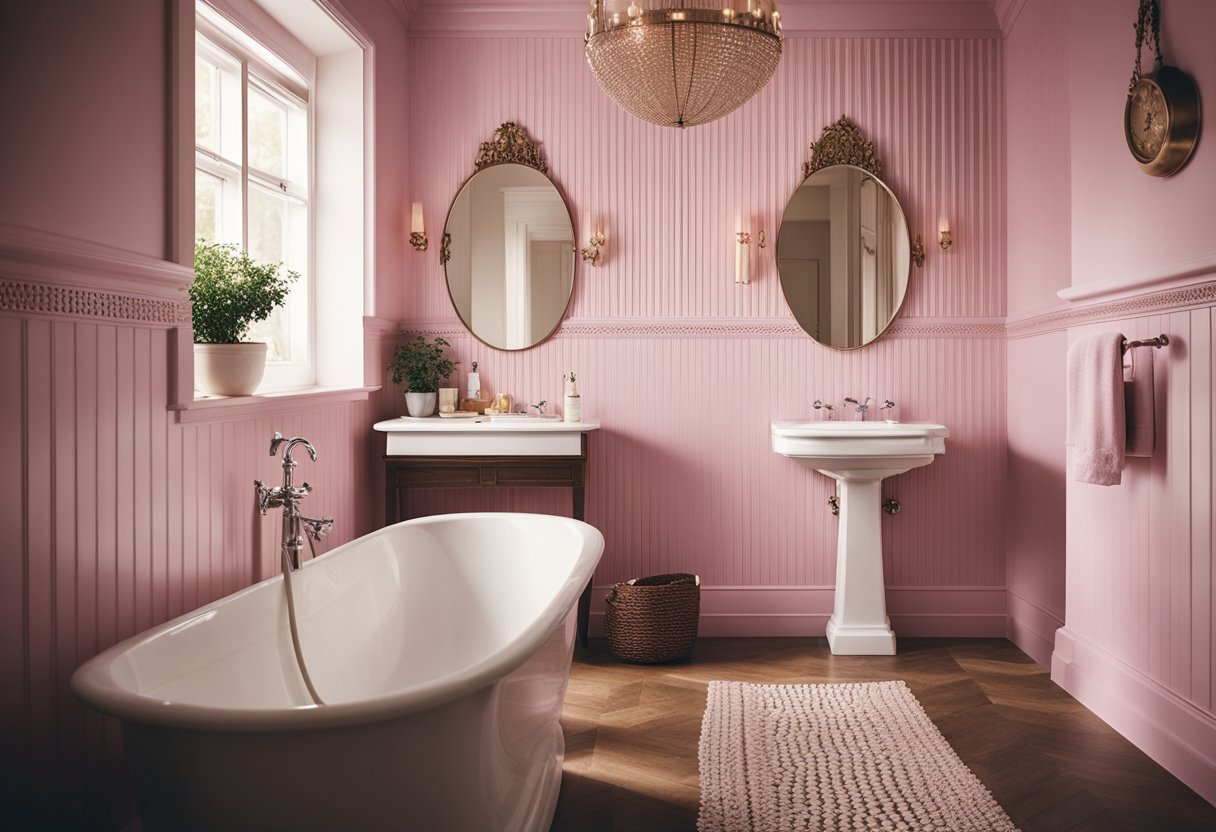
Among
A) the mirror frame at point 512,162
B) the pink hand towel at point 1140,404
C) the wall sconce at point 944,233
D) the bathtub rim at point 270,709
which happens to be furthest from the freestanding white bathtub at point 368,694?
the wall sconce at point 944,233

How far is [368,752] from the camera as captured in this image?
53.2 inches

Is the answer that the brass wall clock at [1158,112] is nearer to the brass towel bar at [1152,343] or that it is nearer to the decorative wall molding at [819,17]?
the brass towel bar at [1152,343]

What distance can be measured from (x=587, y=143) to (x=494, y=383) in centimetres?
117

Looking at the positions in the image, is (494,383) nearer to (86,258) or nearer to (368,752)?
(86,258)

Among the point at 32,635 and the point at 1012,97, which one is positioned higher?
the point at 1012,97

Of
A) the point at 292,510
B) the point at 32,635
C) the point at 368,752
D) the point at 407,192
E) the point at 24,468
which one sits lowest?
the point at 368,752

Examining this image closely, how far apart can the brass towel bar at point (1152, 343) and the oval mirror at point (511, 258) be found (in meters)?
2.23

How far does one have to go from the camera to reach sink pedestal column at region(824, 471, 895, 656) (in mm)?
3652

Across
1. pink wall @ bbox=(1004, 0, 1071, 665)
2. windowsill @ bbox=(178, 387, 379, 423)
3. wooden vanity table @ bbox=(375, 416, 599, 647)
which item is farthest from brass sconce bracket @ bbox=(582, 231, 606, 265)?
pink wall @ bbox=(1004, 0, 1071, 665)

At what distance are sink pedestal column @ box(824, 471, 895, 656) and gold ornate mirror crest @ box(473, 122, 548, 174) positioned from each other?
1943 mm

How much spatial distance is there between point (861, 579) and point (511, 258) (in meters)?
2.07

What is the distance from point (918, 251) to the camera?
3.97 m

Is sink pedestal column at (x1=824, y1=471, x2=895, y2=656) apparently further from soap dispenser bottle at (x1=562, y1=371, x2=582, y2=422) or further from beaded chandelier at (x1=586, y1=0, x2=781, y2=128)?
beaded chandelier at (x1=586, y1=0, x2=781, y2=128)

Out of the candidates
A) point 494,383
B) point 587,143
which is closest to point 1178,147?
point 587,143
